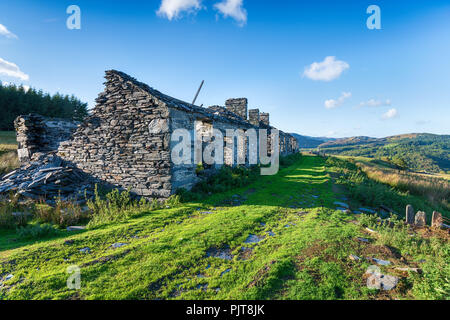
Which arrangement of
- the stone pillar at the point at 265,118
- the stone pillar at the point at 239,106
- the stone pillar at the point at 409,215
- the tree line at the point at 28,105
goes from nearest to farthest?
the stone pillar at the point at 409,215 → the stone pillar at the point at 239,106 → the stone pillar at the point at 265,118 → the tree line at the point at 28,105

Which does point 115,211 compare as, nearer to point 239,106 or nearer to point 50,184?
point 50,184

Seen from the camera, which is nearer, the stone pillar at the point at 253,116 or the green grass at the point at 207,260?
the green grass at the point at 207,260

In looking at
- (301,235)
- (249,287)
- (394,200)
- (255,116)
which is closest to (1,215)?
(249,287)

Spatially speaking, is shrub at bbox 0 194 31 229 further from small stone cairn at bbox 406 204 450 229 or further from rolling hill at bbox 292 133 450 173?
rolling hill at bbox 292 133 450 173

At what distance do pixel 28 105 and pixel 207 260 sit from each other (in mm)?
43405

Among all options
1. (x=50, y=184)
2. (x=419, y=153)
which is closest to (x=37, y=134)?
(x=50, y=184)

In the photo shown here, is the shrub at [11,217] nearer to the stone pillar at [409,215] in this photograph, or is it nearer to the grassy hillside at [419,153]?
the stone pillar at [409,215]

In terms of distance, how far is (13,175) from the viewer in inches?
344

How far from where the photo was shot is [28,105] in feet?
103

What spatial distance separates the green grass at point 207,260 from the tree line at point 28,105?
29.0 metres

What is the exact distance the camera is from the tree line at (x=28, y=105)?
29.5 metres

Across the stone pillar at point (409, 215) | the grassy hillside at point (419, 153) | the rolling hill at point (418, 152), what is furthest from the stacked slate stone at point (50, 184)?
the grassy hillside at point (419, 153)

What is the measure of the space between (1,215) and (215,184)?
710 centimetres

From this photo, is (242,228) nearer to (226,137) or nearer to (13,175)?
(226,137)
